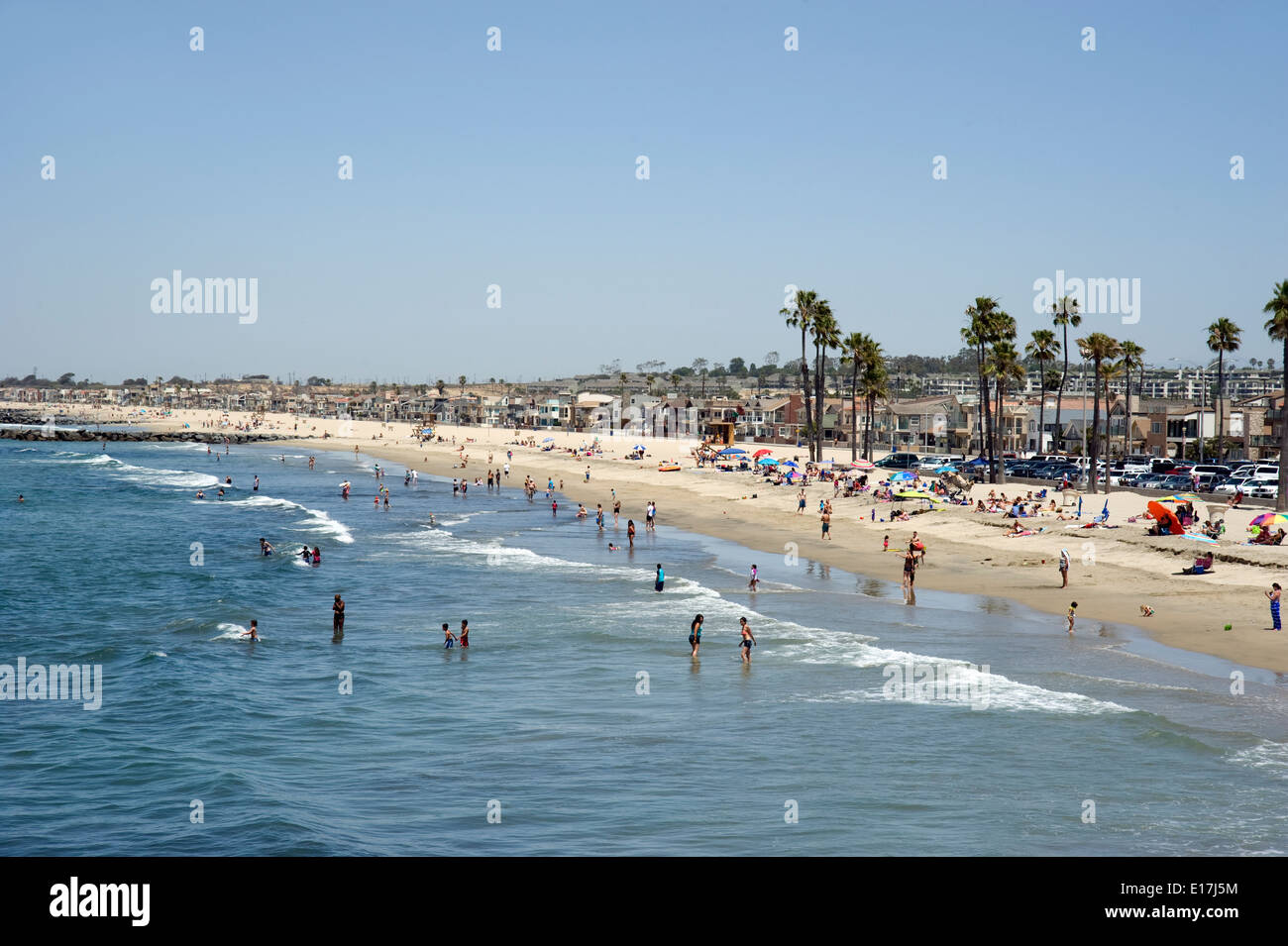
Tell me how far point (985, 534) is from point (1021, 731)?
3093cm

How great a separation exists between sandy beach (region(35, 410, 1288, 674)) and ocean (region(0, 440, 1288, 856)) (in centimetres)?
185

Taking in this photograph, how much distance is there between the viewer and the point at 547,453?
126625mm

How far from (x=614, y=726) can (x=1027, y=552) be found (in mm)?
29409

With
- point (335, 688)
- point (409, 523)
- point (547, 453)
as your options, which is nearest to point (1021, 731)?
point (335, 688)

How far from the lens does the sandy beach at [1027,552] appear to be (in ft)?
102

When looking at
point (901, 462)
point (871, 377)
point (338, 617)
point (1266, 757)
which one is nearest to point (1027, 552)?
point (1266, 757)

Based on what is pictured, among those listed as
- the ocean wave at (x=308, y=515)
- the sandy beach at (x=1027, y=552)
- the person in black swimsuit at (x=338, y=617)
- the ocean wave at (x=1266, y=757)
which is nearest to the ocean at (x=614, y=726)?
the ocean wave at (x=1266, y=757)

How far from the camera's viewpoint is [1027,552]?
45.4 m

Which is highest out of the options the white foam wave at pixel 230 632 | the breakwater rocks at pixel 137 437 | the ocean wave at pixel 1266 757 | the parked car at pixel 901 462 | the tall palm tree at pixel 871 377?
the tall palm tree at pixel 871 377

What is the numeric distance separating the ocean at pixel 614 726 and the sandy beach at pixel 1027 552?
6.06 ft

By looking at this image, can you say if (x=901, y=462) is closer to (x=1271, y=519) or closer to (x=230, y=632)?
(x=1271, y=519)

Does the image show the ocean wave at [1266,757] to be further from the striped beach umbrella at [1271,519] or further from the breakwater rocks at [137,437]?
the breakwater rocks at [137,437]

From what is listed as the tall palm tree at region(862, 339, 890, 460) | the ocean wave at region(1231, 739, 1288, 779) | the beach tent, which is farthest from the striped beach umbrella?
the tall palm tree at region(862, 339, 890, 460)
